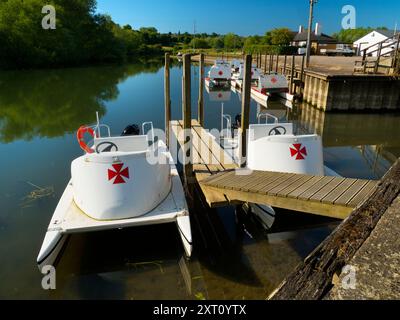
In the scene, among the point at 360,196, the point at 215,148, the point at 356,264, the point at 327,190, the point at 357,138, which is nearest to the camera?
the point at 356,264

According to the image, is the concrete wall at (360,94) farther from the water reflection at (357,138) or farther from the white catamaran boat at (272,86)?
the white catamaran boat at (272,86)

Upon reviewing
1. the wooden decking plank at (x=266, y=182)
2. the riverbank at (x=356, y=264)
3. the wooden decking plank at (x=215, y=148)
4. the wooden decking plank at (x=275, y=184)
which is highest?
the riverbank at (x=356, y=264)

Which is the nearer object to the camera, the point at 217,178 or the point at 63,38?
the point at 217,178

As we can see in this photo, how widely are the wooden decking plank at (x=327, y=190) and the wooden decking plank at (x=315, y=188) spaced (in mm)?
52

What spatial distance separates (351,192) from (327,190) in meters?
0.33

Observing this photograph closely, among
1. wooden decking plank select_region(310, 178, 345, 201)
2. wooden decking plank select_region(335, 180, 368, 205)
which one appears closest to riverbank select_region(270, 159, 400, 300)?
wooden decking plank select_region(335, 180, 368, 205)

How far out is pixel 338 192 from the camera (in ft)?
15.7

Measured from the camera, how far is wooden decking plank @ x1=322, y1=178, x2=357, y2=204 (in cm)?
454

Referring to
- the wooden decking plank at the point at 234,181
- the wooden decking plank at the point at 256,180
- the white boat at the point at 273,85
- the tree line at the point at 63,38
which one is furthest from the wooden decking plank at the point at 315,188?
the tree line at the point at 63,38

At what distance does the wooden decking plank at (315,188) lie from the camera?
4.67 metres

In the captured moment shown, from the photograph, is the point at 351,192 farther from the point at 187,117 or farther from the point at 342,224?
the point at 187,117

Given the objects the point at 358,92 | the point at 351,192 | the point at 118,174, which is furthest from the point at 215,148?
the point at 358,92

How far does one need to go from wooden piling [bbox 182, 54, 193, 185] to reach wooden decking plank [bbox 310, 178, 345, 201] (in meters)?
3.31
